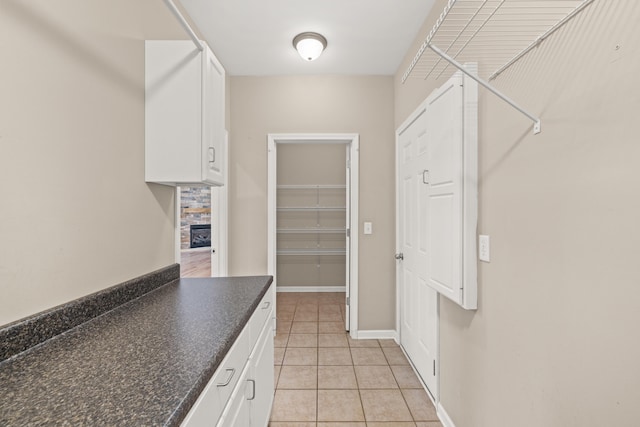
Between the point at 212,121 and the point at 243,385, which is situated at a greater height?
the point at 212,121

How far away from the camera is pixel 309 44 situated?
97.8 inches

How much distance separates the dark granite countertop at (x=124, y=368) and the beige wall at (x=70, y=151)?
0.19 meters

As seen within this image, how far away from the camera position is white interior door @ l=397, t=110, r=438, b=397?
220 centimetres

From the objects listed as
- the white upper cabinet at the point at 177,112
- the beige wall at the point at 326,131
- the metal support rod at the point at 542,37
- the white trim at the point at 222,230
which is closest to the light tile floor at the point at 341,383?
the beige wall at the point at 326,131

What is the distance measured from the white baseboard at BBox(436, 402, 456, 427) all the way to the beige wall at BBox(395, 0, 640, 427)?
1.25 ft

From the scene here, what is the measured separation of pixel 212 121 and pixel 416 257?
1.81 meters

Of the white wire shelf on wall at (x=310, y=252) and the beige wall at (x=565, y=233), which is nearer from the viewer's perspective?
the beige wall at (x=565, y=233)

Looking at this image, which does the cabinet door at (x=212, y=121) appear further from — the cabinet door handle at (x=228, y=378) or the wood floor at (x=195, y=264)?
the wood floor at (x=195, y=264)

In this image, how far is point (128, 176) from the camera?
4.94 feet

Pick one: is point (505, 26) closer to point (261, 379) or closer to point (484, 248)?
point (484, 248)

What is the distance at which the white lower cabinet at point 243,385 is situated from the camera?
850 mm

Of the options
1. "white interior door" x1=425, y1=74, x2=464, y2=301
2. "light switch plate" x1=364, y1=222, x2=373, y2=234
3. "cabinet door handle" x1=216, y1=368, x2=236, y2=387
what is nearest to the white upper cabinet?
"cabinet door handle" x1=216, y1=368, x2=236, y2=387

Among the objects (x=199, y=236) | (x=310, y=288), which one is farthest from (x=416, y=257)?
(x=199, y=236)

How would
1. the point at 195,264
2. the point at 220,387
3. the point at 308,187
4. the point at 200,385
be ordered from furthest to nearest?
the point at 195,264 → the point at 308,187 → the point at 220,387 → the point at 200,385
